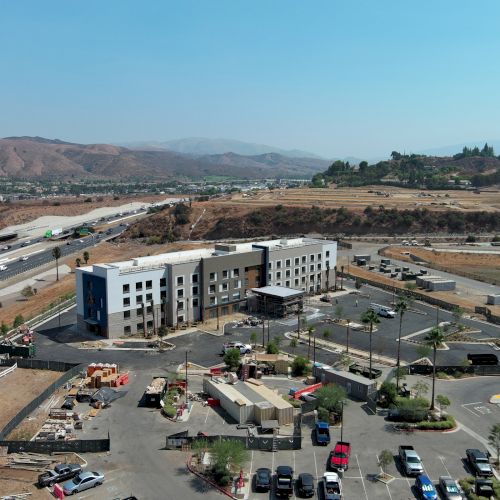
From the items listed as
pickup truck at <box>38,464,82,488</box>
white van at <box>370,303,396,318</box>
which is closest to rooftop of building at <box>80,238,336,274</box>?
white van at <box>370,303,396,318</box>

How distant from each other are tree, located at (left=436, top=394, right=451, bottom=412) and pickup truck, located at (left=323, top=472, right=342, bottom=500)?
14.0 m

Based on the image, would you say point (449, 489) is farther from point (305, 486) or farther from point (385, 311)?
point (385, 311)

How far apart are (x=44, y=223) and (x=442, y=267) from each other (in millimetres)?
140533

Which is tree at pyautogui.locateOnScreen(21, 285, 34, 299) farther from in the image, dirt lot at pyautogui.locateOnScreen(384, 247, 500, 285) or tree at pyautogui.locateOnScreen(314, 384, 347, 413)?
dirt lot at pyautogui.locateOnScreen(384, 247, 500, 285)

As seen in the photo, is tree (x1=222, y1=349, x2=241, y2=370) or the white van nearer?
tree (x1=222, y1=349, x2=241, y2=370)

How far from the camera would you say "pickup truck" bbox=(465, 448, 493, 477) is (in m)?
33.9

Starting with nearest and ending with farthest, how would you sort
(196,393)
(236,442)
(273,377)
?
(236,442), (196,393), (273,377)

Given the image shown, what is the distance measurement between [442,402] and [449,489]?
11922mm

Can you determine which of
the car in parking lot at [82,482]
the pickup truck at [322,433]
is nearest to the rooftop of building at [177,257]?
the pickup truck at [322,433]

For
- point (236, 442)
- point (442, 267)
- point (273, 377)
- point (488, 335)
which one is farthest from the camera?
point (442, 267)

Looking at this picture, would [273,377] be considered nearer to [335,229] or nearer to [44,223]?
[335,229]

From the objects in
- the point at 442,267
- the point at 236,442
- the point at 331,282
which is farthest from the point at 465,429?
the point at 442,267

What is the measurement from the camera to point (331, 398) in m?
41.8

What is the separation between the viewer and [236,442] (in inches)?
1372
